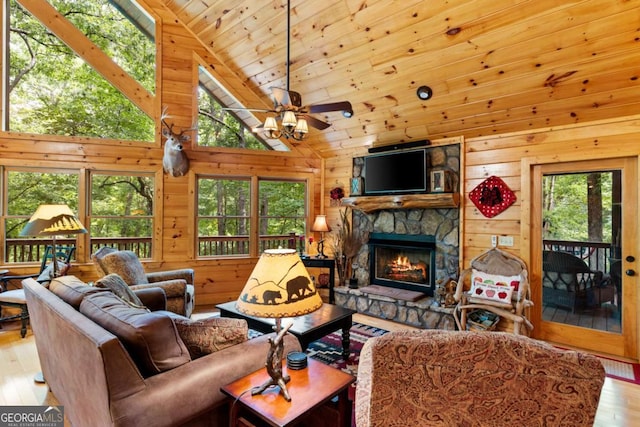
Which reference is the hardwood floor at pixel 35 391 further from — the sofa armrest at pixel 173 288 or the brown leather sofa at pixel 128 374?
the sofa armrest at pixel 173 288

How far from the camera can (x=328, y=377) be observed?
170cm

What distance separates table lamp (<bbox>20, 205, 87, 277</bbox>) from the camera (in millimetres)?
3146

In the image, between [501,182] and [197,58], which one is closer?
[501,182]

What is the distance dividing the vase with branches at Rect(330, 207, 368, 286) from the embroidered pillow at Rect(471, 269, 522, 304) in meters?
1.80

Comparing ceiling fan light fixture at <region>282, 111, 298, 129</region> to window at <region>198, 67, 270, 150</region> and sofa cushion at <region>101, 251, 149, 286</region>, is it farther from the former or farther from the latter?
window at <region>198, 67, 270, 150</region>

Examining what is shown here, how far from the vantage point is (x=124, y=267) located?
3.57 metres

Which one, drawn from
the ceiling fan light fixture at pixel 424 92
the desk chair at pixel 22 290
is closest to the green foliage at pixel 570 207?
the ceiling fan light fixture at pixel 424 92

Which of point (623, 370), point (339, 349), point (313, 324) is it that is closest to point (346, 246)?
point (339, 349)

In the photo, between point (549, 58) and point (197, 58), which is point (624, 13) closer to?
point (549, 58)

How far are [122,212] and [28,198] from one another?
3.76 feet

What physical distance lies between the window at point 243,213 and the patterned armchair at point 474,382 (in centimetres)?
453

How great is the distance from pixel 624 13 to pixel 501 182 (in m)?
1.84

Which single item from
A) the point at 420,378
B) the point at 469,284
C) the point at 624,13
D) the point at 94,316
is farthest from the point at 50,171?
the point at 624,13

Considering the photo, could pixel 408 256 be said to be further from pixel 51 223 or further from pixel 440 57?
pixel 51 223
